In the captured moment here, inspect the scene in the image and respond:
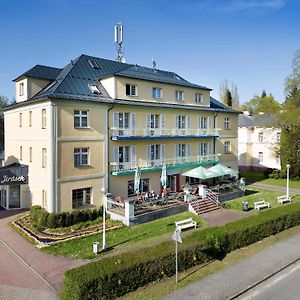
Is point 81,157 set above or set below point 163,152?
below

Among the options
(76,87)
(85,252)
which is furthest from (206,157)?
(85,252)

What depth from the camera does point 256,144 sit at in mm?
47781

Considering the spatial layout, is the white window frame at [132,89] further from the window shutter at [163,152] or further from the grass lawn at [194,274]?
the grass lawn at [194,274]

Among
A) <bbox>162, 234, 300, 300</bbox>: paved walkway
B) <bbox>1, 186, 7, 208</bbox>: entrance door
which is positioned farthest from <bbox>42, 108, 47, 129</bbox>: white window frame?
<bbox>162, 234, 300, 300</bbox>: paved walkway

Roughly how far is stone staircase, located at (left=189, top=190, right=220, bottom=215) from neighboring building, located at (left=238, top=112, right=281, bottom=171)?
2172cm

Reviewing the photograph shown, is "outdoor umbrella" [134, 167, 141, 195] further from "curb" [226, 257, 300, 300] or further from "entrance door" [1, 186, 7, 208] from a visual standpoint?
"curb" [226, 257, 300, 300]

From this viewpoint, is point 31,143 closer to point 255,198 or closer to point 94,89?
point 94,89

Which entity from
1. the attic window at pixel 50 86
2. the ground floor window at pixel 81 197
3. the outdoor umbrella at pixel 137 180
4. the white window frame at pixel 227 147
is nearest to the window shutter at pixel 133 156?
the outdoor umbrella at pixel 137 180

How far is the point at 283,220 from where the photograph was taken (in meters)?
18.9

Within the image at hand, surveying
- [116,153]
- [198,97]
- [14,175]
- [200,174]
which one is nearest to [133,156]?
[116,153]

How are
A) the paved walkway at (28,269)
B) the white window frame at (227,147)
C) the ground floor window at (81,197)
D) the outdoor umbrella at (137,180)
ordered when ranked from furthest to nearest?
the white window frame at (227,147) < the outdoor umbrella at (137,180) < the ground floor window at (81,197) < the paved walkway at (28,269)

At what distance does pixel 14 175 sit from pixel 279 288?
1919cm

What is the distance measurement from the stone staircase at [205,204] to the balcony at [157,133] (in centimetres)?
584

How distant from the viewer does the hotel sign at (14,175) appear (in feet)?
72.8
